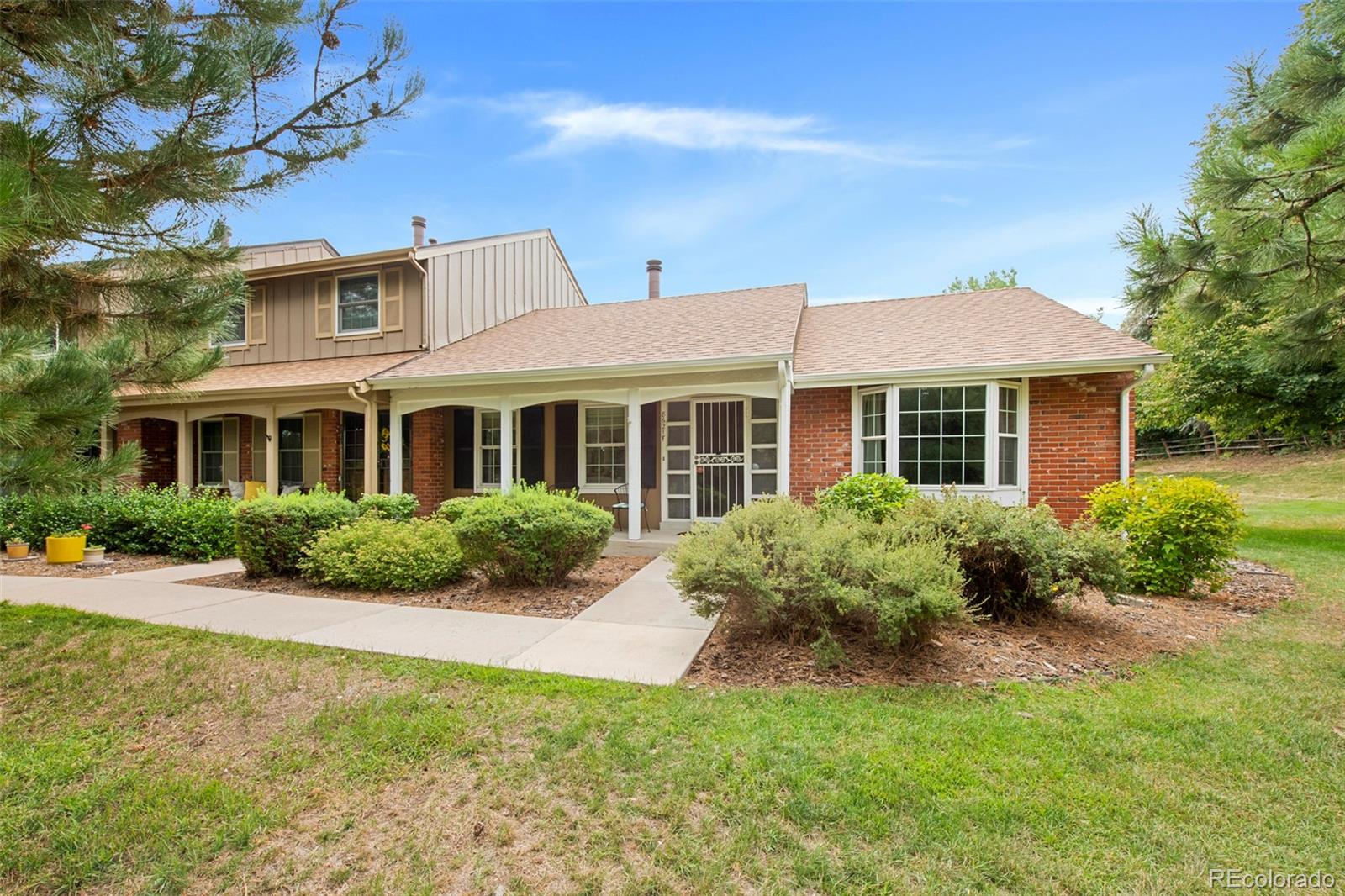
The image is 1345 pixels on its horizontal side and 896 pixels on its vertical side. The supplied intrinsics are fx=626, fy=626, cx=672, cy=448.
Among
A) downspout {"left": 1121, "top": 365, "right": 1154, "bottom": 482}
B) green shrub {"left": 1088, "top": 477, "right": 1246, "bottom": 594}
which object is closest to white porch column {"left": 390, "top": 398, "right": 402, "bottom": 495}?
green shrub {"left": 1088, "top": 477, "right": 1246, "bottom": 594}

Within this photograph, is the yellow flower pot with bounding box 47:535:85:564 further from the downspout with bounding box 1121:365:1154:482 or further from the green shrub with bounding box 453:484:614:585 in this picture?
the downspout with bounding box 1121:365:1154:482

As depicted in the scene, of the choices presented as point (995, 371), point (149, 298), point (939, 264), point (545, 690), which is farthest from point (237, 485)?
point (939, 264)

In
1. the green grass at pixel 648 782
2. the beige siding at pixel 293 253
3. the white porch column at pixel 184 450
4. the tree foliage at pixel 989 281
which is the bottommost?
the green grass at pixel 648 782

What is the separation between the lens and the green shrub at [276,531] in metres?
7.31

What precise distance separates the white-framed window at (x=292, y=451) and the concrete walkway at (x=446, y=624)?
603 centimetres

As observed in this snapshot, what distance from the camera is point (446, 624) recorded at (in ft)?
17.7

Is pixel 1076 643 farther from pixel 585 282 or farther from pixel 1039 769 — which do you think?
pixel 585 282

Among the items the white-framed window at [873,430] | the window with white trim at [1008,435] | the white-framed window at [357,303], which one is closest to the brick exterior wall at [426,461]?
the white-framed window at [357,303]

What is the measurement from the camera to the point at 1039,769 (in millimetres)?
2881

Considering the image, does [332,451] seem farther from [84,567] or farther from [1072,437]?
[1072,437]

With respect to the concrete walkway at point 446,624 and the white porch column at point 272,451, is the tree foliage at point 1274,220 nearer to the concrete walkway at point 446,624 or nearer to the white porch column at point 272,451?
the concrete walkway at point 446,624

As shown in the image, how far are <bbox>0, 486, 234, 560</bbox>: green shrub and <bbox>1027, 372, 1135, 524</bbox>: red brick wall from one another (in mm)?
11726

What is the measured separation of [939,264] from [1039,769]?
34.8 meters

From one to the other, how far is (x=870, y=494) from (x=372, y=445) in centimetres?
850
